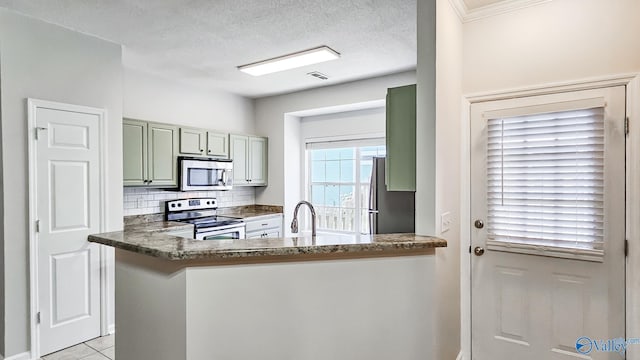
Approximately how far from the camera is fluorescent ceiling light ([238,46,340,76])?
338cm

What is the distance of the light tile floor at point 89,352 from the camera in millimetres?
2732

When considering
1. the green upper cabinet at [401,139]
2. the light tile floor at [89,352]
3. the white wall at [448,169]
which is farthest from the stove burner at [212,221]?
the white wall at [448,169]

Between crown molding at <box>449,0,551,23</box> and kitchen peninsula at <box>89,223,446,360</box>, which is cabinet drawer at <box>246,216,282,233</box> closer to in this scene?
kitchen peninsula at <box>89,223,446,360</box>

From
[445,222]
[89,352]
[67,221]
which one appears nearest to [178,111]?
[67,221]

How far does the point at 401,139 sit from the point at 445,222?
61 cm

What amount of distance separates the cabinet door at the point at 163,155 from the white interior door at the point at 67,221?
33.8 inches

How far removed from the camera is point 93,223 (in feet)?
9.84

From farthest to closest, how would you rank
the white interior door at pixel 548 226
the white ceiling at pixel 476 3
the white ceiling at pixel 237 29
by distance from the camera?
the white ceiling at pixel 237 29 → the white ceiling at pixel 476 3 → the white interior door at pixel 548 226

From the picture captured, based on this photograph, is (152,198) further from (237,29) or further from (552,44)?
(552,44)

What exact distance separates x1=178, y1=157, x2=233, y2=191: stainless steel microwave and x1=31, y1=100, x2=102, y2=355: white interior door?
122cm

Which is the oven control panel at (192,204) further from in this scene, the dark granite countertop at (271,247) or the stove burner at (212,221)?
the dark granite countertop at (271,247)

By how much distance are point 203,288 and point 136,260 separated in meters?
0.48

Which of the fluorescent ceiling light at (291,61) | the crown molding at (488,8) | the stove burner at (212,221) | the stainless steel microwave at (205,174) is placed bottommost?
the stove burner at (212,221)

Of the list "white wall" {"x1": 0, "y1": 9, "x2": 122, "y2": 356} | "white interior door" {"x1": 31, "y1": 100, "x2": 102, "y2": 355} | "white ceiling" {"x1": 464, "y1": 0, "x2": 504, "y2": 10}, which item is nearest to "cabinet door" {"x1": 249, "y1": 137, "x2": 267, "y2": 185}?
"white interior door" {"x1": 31, "y1": 100, "x2": 102, "y2": 355}
